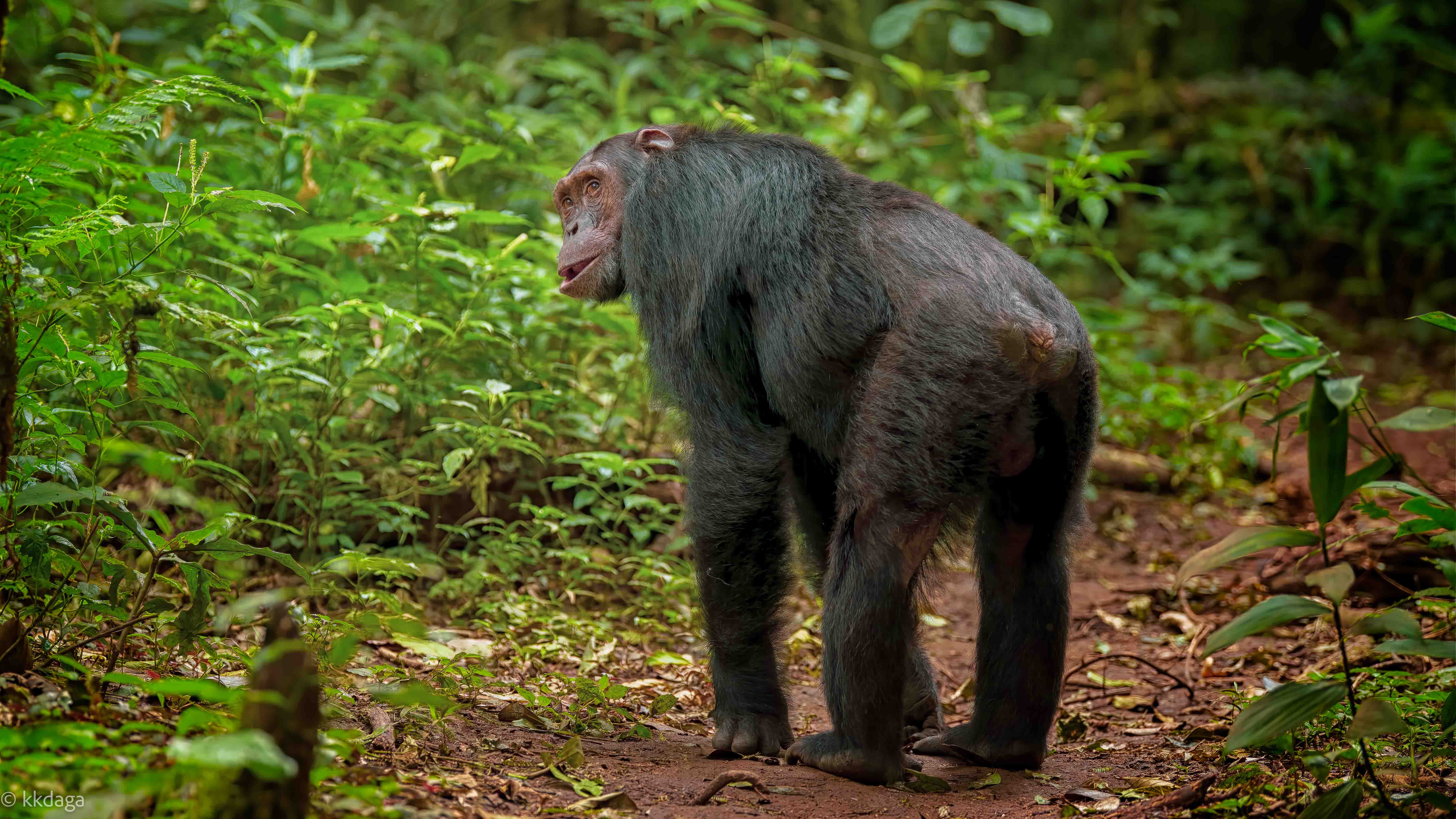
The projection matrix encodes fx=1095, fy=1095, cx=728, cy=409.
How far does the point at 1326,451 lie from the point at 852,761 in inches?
77.4

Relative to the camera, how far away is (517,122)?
293 inches

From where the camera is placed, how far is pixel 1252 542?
3398 mm

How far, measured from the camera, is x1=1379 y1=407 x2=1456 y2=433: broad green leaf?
354 centimetres

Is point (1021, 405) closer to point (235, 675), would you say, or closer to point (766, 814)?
point (766, 814)

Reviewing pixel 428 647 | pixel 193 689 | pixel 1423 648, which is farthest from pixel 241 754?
pixel 1423 648

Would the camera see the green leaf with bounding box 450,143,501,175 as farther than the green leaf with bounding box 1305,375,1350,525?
Yes

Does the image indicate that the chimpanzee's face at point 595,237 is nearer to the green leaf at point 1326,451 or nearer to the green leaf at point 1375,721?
the green leaf at point 1326,451

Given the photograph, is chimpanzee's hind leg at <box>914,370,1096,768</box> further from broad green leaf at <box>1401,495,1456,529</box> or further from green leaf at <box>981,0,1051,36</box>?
green leaf at <box>981,0,1051,36</box>

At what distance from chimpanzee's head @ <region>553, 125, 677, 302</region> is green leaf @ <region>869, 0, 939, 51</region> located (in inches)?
179

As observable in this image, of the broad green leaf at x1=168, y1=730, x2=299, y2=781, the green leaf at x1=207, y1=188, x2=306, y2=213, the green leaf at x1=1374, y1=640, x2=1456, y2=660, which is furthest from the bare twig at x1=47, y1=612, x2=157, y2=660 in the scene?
the green leaf at x1=1374, y1=640, x2=1456, y2=660

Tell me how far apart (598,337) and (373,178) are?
5.50 ft

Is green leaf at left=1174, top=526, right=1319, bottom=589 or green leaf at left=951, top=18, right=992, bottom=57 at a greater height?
green leaf at left=951, top=18, right=992, bottom=57

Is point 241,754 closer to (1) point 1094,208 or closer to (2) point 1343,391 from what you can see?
(2) point 1343,391

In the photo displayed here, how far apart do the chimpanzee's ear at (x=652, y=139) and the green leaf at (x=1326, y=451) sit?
3.09 meters
